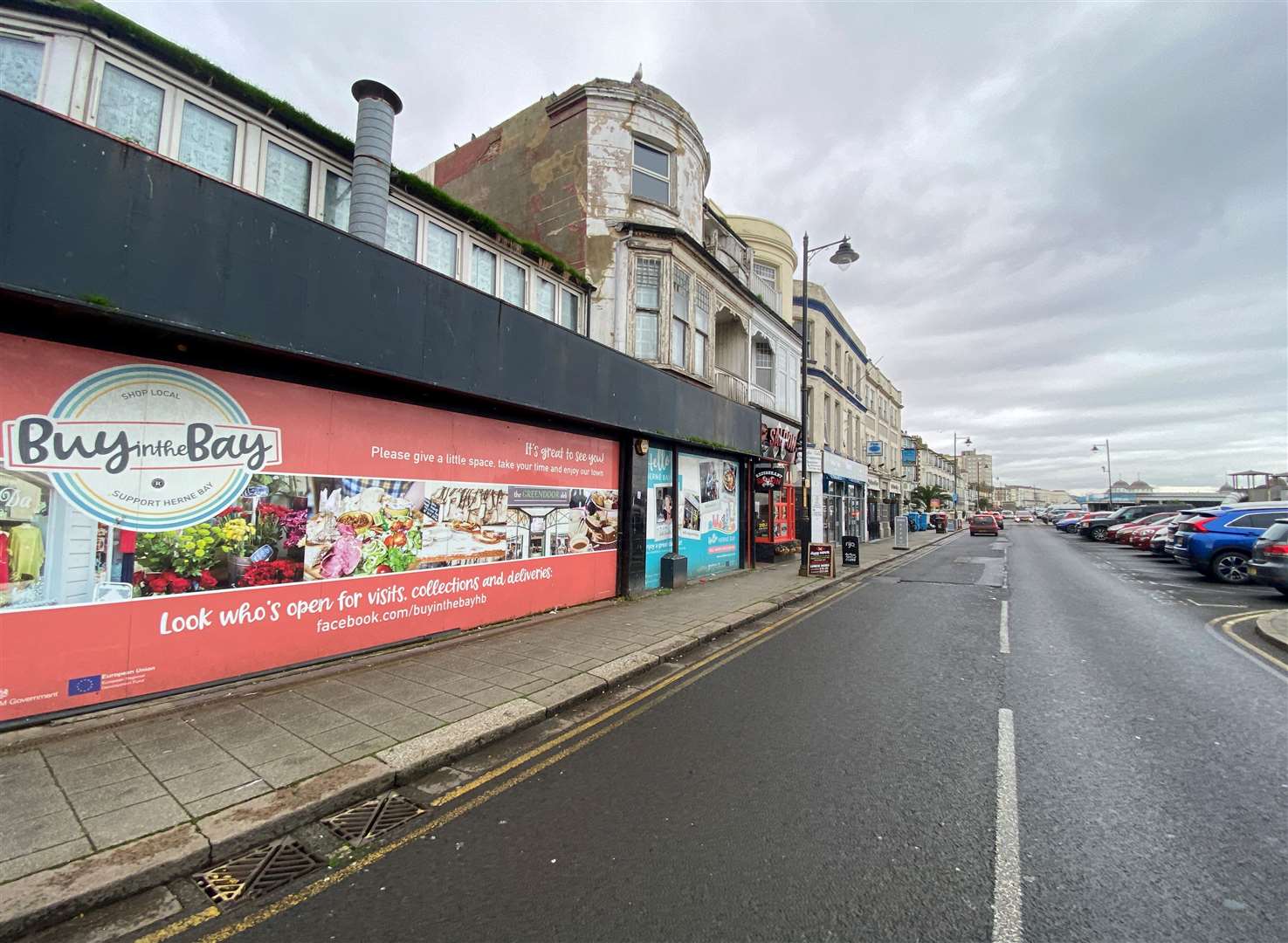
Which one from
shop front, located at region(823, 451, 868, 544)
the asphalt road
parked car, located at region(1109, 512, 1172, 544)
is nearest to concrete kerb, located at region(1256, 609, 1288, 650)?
the asphalt road

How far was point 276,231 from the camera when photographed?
18.0 ft

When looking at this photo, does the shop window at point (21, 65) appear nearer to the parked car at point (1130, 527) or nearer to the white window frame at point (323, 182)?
the white window frame at point (323, 182)

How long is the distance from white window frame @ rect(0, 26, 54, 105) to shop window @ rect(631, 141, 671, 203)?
32.0 feet

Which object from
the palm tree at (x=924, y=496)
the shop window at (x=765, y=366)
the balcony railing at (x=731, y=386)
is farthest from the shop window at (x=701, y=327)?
the palm tree at (x=924, y=496)

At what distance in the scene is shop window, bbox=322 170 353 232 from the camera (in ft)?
26.2

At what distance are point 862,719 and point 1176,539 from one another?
18451mm

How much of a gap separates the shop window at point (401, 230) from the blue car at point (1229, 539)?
20338mm

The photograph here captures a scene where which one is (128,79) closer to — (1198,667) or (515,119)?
(515,119)

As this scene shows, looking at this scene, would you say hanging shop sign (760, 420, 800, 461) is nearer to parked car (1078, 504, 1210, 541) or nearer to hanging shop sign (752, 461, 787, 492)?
hanging shop sign (752, 461, 787, 492)

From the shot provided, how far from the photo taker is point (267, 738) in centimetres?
440

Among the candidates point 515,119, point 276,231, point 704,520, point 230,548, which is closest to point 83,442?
point 230,548

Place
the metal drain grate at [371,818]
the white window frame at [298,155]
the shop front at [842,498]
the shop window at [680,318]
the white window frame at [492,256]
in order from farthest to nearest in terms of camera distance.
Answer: the shop front at [842,498], the shop window at [680,318], the white window frame at [492,256], the white window frame at [298,155], the metal drain grate at [371,818]

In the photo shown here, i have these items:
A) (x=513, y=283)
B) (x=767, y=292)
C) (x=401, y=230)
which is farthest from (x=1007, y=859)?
(x=767, y=292)

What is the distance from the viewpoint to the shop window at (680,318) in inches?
541
